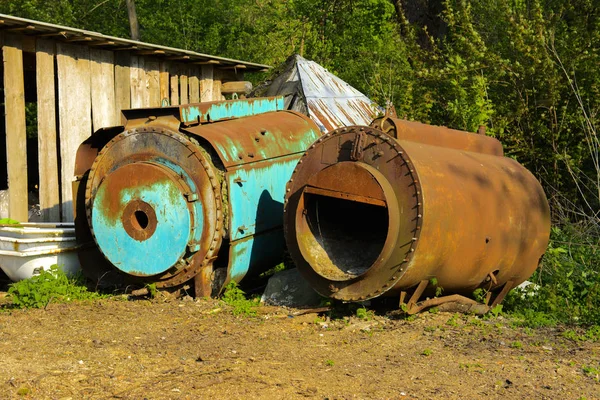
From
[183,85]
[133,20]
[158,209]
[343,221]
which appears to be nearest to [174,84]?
[183,85]

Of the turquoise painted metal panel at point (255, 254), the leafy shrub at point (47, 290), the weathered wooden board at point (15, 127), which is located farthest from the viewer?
the weathered wooden board at point (15, 127)

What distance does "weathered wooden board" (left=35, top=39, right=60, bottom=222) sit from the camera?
334 inches

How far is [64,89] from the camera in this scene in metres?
8.71

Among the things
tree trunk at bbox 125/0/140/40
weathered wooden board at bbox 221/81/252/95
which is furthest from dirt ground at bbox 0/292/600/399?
tree trunk at bbox 125/0/140/40

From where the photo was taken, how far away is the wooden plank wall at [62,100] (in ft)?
26.9

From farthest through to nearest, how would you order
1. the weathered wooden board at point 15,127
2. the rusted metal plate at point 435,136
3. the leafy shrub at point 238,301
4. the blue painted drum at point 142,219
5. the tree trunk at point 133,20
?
1. the tree trunk at point 133,20
2. the weathered wooden board at point 15,127
3. the blue painted drum at point 142,219
4. the leafy shrub at point 238,301
5. the rusted metal plate at point 435,136

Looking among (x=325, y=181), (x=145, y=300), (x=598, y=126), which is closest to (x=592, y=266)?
(x=598, y=126)

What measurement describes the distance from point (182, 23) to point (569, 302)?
12.7 metres

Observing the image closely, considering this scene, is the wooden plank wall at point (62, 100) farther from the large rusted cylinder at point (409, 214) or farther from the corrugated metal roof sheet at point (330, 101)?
the corrugated metal roof sheet at point (330, 101)

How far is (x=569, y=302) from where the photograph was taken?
6.98 meters

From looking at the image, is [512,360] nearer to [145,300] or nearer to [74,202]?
[145,300]

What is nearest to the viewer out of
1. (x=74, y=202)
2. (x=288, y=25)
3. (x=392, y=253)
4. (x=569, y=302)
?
(x=392, y=253)

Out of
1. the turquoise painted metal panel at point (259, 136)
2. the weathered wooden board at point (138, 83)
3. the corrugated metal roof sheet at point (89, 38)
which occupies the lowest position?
the turquoise painted metal panel at point (259, 136)

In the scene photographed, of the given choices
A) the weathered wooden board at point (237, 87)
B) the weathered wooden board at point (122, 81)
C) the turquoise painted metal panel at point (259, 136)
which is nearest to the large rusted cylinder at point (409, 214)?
the turquoise painted metal panel at point (259, 136)
